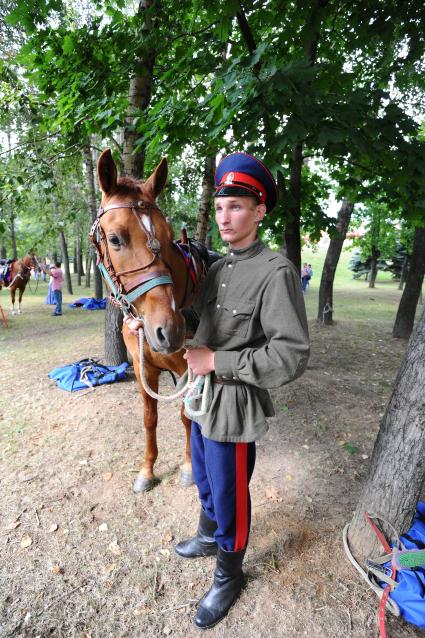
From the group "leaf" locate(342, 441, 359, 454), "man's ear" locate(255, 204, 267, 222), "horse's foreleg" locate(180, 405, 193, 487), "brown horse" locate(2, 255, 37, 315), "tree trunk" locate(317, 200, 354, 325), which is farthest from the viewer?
"brown horse" locate(2, 255, 37, 315)

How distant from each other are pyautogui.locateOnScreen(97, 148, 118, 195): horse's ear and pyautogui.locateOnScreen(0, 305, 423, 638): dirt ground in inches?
101

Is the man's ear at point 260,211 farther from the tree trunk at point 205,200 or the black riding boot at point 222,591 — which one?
the tree trunk at point 205,200

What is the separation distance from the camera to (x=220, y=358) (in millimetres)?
1560

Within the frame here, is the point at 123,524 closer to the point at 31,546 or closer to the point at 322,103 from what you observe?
the point at 31,546

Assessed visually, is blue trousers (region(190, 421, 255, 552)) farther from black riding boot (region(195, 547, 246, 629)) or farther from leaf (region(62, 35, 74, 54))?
leaf (region(62, 35, 74, 54))

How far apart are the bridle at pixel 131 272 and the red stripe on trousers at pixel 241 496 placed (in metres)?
0.93

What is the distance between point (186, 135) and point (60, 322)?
31.6ft

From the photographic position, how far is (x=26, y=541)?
2.51 metres

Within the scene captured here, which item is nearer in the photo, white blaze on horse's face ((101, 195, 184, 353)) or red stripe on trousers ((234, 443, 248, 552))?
white blaze on horse's face ((101, 195, 184, 353))

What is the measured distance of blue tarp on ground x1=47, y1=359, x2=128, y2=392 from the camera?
530cm

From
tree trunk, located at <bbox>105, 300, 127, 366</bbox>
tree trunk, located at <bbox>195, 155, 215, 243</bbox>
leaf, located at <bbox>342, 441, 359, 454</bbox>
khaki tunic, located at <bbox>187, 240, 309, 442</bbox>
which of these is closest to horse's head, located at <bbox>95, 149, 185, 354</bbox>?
khaki tunic, located at <bbox>187, 240, 309, 442</bbox>

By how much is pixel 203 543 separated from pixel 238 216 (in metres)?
2.29

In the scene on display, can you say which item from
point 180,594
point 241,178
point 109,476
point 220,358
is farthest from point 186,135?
point 180,594

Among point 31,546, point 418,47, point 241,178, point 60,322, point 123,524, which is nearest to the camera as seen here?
point 241,178
